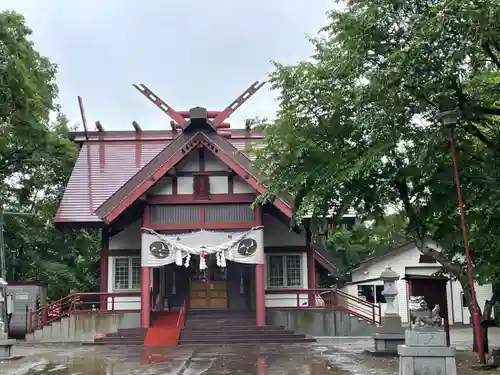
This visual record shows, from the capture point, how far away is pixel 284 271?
76.2 ft

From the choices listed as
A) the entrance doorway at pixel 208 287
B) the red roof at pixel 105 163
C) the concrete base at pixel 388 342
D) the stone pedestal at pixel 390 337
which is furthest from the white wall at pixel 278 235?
the concrete base at pixel 388 342

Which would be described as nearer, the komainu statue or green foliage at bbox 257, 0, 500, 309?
green foliage at bbox 257, 0, 500, 309

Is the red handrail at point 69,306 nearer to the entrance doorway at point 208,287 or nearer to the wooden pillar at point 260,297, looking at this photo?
the entrance doorway at point 208,287

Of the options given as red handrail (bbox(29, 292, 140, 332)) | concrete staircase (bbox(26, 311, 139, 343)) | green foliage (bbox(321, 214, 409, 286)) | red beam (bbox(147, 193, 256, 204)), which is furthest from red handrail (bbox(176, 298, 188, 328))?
green foliage (bbox(321, 214, 409, 286))

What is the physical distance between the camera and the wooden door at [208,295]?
2339 cm

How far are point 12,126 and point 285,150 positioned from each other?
314 inches

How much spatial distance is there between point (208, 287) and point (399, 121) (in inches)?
542

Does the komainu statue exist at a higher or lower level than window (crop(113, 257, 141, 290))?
lower

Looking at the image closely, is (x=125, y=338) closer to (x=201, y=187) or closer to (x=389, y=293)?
(x=201, y=187)

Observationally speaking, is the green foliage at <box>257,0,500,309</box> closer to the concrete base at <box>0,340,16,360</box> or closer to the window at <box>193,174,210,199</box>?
the window at <box>193,174,210,199</box>

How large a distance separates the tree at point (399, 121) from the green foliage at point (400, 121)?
3cm

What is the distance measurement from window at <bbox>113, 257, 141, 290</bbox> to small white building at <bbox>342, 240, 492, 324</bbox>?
40.4 ft

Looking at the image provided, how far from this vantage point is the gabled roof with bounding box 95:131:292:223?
20.6m

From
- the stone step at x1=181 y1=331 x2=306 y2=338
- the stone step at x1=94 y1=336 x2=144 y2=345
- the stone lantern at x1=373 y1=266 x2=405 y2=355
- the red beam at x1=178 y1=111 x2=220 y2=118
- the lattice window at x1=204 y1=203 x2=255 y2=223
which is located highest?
the red beam at x1=178 y1=111 x2=220 y2=118
